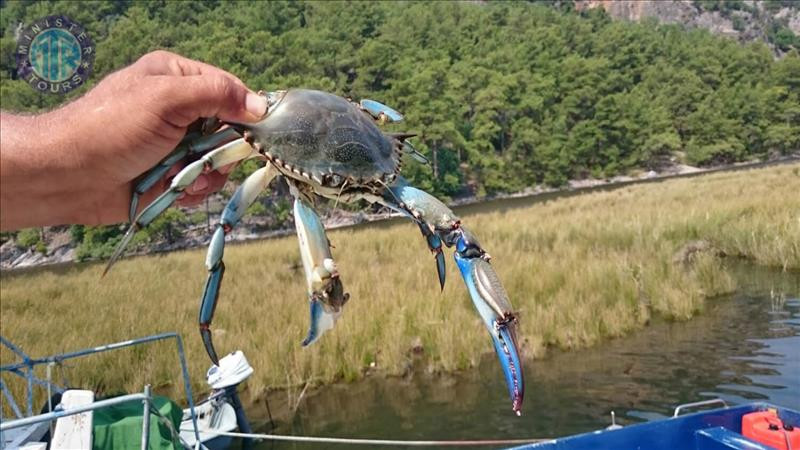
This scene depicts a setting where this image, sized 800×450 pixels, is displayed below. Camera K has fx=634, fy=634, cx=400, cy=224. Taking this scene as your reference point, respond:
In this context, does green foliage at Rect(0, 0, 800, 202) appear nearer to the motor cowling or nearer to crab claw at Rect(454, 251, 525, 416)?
the motor cowling

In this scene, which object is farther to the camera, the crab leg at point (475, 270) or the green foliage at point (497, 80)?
the green foliage at point (497, 80)

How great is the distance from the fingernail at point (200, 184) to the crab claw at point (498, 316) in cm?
110

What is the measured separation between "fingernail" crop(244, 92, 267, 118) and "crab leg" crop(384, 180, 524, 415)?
535 millimetres

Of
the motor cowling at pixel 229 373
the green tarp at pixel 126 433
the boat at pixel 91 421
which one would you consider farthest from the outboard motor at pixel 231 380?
the green tarp at pixel 126 433

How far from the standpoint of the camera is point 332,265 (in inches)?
78.7

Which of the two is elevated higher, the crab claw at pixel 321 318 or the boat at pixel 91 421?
the crab claw at pixel 321 318

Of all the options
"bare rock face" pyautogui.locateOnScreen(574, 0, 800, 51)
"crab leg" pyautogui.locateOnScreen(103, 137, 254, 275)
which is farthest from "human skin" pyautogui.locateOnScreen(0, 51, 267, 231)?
"bare rock face" pyautogui.locateOnScreen(574, 0, 800, 51)

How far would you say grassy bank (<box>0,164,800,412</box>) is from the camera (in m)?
8.41

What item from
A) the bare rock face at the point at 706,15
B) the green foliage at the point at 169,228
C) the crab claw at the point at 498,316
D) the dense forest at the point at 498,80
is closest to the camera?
the crab claw at the point at 498,316

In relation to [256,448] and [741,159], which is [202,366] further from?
[741,159]

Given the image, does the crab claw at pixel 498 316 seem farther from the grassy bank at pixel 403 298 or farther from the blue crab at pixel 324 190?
the grassy bank at pixel 403 298

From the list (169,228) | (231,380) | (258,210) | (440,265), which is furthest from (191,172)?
(169,228)

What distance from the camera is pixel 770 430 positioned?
198 inches

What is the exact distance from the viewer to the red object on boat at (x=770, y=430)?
16.0ft
